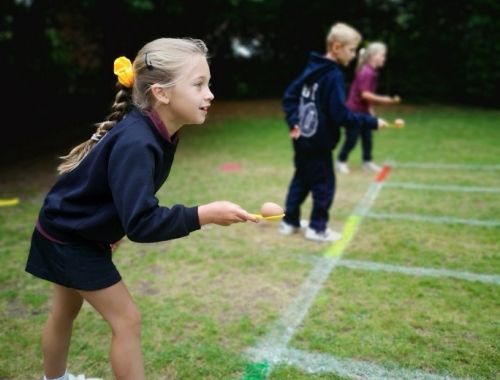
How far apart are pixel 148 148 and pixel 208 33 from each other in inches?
568

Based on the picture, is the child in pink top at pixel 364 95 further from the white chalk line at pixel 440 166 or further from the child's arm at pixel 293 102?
the child's arm at pixel 293 102

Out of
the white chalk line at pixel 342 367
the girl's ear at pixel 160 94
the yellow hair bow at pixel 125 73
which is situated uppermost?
the yellow hair bow at pixel 125 73

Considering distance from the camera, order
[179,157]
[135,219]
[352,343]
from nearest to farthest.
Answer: [135,219], [352,343], [179,157]

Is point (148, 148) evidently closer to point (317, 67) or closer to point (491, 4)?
point (317, 67)

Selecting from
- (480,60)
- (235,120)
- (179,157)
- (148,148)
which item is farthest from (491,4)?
(148,148)

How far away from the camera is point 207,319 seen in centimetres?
309

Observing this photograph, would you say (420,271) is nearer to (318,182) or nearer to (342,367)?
(318,182)

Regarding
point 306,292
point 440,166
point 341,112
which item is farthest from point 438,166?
point 306,292

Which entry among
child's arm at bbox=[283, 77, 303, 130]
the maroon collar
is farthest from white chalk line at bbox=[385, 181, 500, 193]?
the maroon collar

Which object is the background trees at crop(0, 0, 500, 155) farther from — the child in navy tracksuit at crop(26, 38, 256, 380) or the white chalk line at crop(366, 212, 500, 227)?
the child in navy tracksuit at crop(26, 38, 256, 380)

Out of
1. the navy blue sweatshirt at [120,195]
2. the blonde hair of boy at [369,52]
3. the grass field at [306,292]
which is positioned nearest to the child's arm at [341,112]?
the grass field at [306,292]

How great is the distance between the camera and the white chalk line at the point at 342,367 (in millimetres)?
2486

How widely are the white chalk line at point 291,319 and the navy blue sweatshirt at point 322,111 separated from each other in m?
Result: 1.04

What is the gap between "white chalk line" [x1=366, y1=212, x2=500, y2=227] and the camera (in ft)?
15.1
